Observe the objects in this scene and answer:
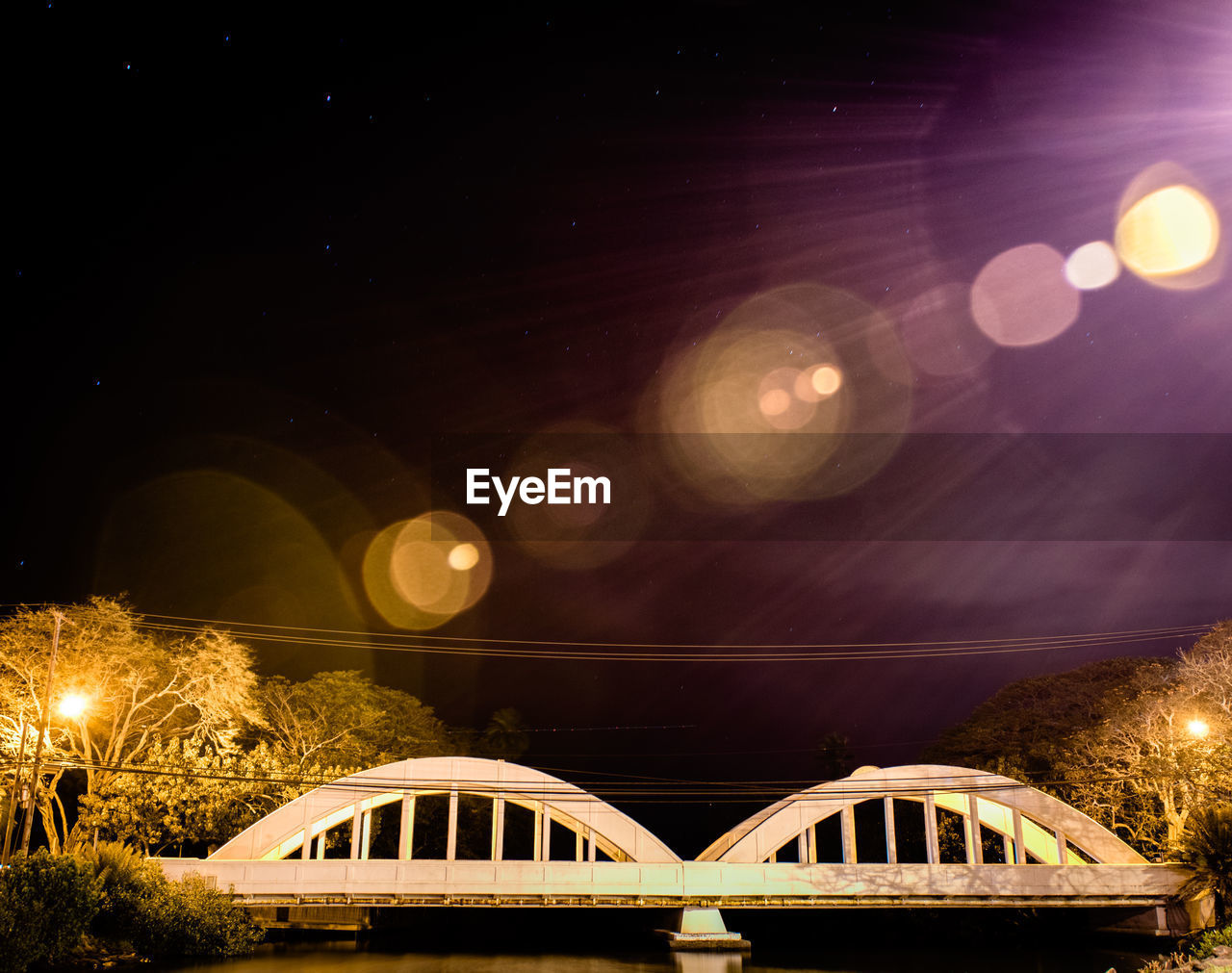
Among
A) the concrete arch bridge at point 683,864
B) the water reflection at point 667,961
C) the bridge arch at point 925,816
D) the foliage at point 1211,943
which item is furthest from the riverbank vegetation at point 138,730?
the foliage at point 1211,943

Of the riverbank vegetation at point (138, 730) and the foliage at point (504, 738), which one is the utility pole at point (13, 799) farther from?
the foliage at point (504, 738)

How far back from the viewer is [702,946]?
95.6 ft

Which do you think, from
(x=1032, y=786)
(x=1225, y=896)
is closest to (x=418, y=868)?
(x=1032, y=786)

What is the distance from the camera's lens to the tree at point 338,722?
113 feet

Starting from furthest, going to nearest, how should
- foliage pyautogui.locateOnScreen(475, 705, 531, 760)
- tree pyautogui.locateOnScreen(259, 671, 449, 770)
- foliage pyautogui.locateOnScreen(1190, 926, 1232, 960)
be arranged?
1. foliage pyautogui.locateOnScreen(475, 705, 531, 760)
2. tree pyautogui.locateOnScreen(259, 671, 449, 770)
3. foliage pyautogui.locateOnScreen(1190, 926, 1232, 960)

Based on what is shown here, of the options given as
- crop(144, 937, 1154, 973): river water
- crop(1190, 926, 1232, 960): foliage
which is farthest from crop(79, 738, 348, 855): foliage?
crop(1190, 926, 1232, 960): foliage

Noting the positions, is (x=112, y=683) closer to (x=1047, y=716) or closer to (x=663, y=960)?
(x=663, y=960)

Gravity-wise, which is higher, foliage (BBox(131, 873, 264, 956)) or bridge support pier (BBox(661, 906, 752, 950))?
foliage (BBox(131, 873, 264, 956))

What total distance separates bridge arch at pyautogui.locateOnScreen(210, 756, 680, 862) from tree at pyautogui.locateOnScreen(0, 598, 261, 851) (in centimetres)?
346

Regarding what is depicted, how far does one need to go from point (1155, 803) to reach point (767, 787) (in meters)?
13.0

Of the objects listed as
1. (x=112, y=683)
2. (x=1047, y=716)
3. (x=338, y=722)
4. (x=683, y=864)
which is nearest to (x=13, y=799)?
(x=112, y=683)

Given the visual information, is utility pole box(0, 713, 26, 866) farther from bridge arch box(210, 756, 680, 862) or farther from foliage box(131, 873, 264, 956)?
bridge arch box(210, 756, 680, 862)

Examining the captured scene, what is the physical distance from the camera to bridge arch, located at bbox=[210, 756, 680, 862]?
29078 mm

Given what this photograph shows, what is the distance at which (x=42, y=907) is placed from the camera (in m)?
18.7
